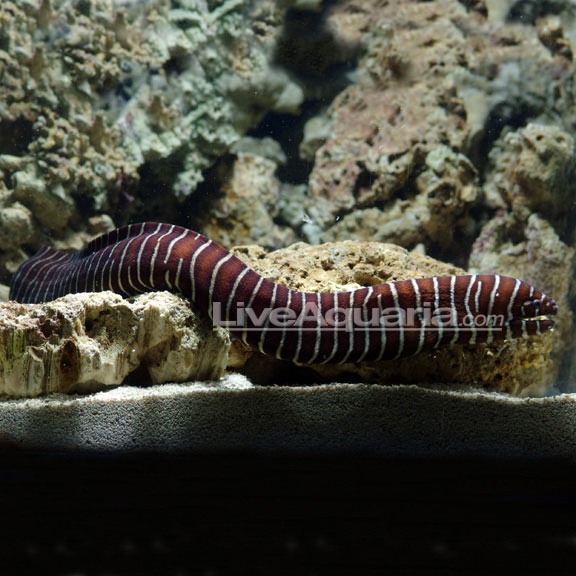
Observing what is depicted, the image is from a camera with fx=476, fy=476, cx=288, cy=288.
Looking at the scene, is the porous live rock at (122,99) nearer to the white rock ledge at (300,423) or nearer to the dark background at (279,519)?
the white rock ledge at (300,423)

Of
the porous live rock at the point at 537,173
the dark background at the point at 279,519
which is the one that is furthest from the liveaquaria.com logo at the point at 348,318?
the porous live rock at the point at 537,173

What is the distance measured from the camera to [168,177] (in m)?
5.00

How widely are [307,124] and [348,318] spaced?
10.0 feet

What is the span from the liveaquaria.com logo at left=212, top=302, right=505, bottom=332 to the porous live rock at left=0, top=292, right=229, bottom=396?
19 centimetres

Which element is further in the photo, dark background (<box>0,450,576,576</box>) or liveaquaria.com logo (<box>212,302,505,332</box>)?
liveaquaria.com logo (<box>212,302,505,332</box>)

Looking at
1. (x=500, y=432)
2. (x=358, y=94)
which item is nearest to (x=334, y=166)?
(x=358, y=94)

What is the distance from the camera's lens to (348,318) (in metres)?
2.77

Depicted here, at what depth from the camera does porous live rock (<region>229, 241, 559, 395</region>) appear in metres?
2.93

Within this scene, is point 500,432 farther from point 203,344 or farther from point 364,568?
point 203,344

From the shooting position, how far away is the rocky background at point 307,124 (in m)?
4.50

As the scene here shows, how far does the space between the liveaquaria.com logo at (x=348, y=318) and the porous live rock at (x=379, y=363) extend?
0.74 ft

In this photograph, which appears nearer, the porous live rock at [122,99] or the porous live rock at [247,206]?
the porous live rock at [122,99]

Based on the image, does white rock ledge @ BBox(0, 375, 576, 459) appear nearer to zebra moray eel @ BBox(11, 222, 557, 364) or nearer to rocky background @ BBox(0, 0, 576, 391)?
zebra moray eel @ BBox(11, 222, 557, 364)

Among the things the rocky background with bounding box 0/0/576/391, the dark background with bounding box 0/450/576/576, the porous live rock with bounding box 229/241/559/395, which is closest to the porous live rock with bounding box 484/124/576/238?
the rocky background with bounding box 0/0/576/391
